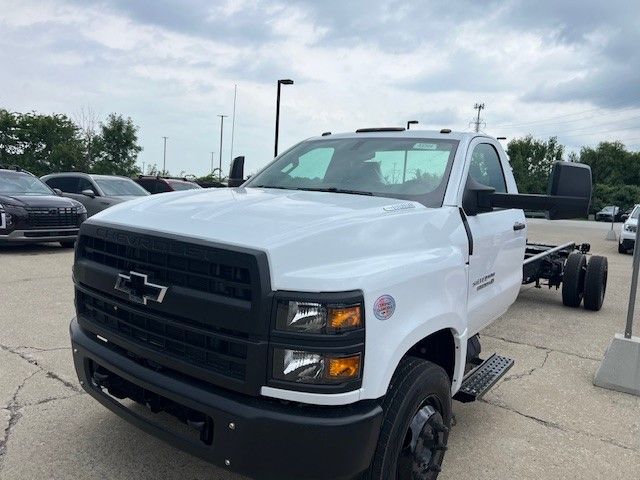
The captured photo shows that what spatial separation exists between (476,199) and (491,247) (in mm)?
521

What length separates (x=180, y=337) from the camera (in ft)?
7.70

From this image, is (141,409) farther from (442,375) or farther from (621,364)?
(621,364)

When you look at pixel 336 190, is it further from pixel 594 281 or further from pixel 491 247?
pixel 594 281

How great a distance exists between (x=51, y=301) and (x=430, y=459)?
5529 mm

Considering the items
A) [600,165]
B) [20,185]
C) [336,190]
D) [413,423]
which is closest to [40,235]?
[20,185]

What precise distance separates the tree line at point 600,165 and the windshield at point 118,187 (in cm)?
4544

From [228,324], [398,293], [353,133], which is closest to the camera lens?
[228,324]

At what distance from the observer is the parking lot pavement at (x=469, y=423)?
9.86 feet

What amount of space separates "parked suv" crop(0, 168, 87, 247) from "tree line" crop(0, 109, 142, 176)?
64.5 ft

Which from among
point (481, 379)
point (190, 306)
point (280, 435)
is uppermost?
point (190, 306)

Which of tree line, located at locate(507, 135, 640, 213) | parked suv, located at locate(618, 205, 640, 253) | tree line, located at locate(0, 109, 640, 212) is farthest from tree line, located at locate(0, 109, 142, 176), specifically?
tree line, located at locate(507, 135, 640, 213)

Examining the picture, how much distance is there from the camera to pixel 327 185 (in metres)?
3.53

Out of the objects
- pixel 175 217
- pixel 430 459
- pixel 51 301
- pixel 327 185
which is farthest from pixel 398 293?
pixel 51 301

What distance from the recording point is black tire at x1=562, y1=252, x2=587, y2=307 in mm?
A: 7340
